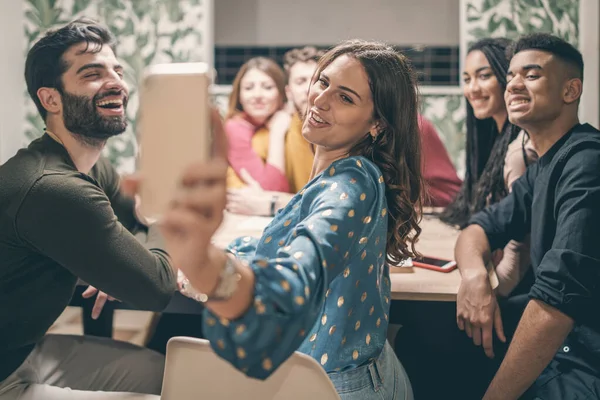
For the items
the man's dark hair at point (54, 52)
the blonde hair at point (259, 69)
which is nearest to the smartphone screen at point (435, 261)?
the man's dark hair at point (54, 52)

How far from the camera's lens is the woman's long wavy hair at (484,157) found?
2266 millimetres

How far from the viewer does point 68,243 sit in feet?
4.10

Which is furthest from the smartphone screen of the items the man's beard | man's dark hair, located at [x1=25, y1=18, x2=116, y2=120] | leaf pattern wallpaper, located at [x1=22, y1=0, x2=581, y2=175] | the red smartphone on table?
leaf pattern wallpaper, located at [x1=22, y1=0, x2=581, y2=175]

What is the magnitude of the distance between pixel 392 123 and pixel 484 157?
1.42 m

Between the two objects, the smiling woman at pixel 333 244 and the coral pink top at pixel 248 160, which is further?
the coral pink top at pixel 248 160

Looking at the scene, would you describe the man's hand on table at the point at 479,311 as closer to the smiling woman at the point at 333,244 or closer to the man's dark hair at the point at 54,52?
the smiling woman at the point at 333,244

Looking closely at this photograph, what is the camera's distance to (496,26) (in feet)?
12.8

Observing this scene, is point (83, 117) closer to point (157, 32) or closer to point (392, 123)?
point (392, 123)

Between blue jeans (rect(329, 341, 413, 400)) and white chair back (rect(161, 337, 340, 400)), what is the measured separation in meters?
0.15

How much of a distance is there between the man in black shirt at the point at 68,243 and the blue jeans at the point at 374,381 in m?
0.46

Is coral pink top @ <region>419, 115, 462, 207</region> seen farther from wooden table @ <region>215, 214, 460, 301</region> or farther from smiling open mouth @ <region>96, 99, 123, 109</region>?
smiling open mouth @ <region>96, 99, 123, 109</region>

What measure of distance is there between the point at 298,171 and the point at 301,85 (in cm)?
57

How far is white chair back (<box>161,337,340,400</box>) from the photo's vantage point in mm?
914

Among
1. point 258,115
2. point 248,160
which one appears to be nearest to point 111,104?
point 248,160
